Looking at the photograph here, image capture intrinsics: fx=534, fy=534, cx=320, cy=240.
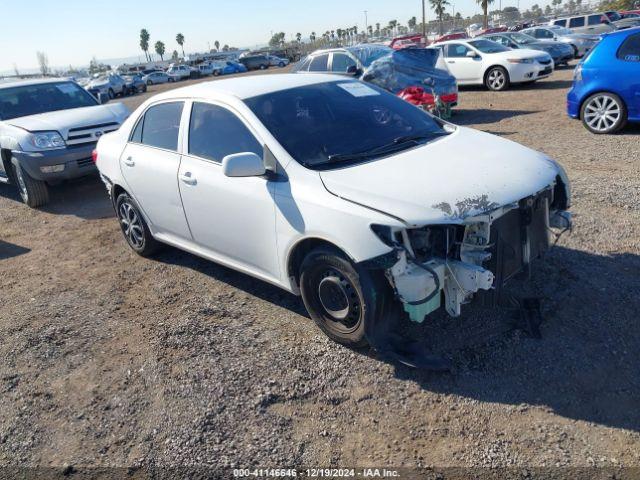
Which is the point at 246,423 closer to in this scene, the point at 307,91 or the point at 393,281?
the point at 393,281

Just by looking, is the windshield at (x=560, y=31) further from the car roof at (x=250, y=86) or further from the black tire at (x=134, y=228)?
the black tire at (x=134, y=228)

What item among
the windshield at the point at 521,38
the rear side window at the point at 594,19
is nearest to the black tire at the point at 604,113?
the windshield at the point at 521,38

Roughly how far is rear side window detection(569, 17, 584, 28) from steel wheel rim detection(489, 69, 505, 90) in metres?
12.5

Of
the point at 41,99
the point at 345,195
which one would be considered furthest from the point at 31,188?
the point at 345,195

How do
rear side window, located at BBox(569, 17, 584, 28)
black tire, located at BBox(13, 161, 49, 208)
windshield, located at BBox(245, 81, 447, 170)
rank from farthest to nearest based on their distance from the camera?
rear side window, located at BBox(569, 17, 584, 28) → black tire, located at BBox(13, 161, 49, 208) → windshield, located at BBox(245, 81, 447, 170)

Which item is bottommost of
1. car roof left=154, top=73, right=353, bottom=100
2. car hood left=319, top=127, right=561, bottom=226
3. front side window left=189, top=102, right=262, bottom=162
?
car hood left=319, top=127, right=561, bottom=226

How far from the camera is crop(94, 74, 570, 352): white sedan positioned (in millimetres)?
3178

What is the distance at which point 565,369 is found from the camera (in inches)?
128

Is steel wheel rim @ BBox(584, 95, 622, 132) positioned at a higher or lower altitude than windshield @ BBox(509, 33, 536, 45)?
lower

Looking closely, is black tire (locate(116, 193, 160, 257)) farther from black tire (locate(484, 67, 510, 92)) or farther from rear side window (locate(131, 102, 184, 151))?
black tire (locate(484, 67, 510, 92))

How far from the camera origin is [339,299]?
3.57 metres

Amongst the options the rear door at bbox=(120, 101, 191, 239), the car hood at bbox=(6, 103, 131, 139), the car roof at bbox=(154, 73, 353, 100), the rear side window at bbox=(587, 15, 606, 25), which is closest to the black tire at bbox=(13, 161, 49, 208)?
the car hood at bbox=(6, 103, 131, 139)

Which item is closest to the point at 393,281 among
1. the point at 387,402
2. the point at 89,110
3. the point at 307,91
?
the point at 387,402

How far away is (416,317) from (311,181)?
3.63 ft
